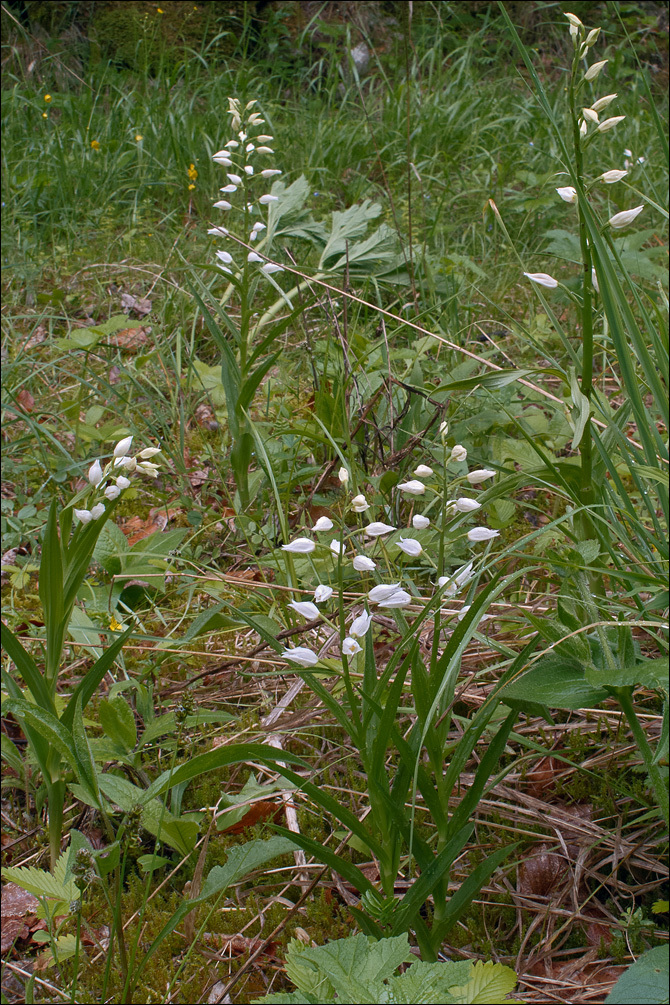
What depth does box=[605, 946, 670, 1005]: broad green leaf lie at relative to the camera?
28.0 inches

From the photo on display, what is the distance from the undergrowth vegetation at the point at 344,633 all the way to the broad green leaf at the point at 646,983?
11mm

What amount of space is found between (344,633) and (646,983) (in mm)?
525

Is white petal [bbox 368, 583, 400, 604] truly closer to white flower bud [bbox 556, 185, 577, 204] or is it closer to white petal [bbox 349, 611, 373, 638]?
white petal [bbox 349, 611, 373, 638]

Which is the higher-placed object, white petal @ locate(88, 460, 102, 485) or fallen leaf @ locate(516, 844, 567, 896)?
white petal @ locate(88, 460, 102, 485)

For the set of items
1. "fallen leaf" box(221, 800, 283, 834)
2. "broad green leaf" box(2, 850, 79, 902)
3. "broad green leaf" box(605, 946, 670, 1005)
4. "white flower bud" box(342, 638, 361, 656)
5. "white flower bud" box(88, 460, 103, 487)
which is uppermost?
"white flower bud" box(342, 638, 361, 656)

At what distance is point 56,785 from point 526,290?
2.77 meters

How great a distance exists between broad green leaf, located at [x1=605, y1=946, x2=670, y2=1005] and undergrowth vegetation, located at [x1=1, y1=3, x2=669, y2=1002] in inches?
0.4

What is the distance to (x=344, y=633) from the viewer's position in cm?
106

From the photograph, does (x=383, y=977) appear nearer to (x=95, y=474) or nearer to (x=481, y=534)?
(x=481, y=534)

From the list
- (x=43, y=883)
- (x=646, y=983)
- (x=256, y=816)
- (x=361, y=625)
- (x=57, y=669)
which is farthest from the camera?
(x=256, y=816)

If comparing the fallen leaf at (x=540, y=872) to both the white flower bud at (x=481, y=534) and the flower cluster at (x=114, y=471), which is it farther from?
the flower cluster at (x=114, y=471)

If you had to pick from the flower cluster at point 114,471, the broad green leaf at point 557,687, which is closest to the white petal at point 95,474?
the flower cluster at point 114,471

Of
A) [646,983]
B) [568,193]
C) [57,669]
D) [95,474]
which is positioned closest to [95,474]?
[95,474]

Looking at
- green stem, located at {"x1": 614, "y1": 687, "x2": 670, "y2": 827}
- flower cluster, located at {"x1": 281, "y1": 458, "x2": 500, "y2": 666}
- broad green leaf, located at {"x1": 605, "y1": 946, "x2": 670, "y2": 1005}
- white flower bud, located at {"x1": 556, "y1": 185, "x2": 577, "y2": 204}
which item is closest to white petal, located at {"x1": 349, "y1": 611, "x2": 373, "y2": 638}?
flower cluster, located at {"x1": 281, "y1": 458, "x2": 500, "y2": 666}
